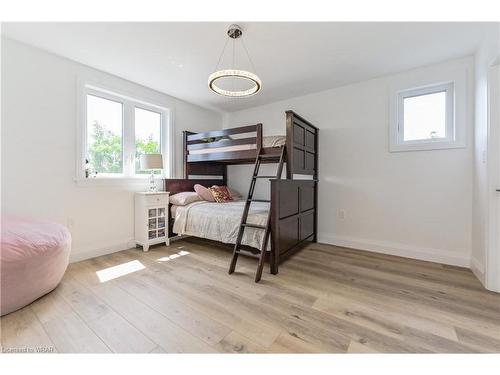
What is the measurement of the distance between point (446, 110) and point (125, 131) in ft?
13.7

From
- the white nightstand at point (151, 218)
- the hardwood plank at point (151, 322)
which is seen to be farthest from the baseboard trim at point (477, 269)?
the white nightstand at point (151, 218)

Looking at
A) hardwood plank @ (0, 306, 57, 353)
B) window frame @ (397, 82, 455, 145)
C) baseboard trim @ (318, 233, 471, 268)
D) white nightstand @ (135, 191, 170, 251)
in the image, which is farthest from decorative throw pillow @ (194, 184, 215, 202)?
window frame @ (397, 82, 455, 145)

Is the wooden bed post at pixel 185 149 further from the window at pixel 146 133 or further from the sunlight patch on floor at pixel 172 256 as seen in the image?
the sunlight patch on floor at pixel 172 256

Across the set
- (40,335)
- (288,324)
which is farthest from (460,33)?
(40,335)

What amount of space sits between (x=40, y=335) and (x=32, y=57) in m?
→ 2.64

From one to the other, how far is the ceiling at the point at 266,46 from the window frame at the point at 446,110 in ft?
1.03

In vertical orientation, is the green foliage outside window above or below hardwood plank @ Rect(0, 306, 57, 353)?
above

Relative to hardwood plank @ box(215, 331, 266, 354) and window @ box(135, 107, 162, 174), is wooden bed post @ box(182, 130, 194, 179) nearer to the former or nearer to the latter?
window @ box(135, 107, 162, 174)

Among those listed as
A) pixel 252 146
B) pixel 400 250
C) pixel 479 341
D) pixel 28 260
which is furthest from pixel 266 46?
pixel 400 250

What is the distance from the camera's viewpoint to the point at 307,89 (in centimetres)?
332

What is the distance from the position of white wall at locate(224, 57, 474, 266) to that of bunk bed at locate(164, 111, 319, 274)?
30cm

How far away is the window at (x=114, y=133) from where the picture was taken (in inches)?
105

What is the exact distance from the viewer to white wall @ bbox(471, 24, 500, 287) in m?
1.90

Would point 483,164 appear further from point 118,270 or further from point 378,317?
point 118,270
